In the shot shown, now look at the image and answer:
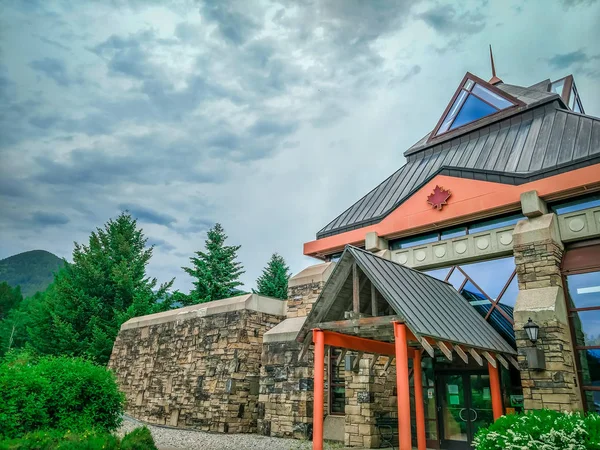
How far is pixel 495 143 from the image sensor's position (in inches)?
504

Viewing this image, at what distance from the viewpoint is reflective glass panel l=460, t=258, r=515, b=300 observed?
1047 cm

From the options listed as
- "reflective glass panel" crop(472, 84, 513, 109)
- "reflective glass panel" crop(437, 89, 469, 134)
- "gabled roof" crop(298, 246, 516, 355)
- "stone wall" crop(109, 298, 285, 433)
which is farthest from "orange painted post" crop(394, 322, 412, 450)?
"reflective glass panel" crop(437, 89, 469, 134)

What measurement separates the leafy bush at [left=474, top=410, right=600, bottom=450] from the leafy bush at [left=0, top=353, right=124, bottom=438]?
711cm

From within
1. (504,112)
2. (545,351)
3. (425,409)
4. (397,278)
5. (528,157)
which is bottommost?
(425,409)

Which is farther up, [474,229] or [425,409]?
[474,229]

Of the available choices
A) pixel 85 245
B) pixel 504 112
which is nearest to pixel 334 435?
pixel 504 112

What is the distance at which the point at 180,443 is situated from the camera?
11133mm

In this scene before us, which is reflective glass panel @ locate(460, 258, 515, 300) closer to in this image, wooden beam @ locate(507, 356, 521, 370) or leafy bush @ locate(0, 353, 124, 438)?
wooden beam @ locate(507, 356, 521, 370)

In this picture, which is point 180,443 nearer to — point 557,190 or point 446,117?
point 557,190

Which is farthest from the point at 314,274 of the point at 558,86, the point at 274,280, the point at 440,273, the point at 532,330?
the point at 274,280

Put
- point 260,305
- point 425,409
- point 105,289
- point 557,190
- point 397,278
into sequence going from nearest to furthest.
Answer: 1. point 397,278
2. point 557,190
3. point 425,409
4. point 260,305
5. point 105,289

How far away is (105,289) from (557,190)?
25607 mm

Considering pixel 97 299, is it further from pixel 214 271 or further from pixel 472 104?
pixel 472 104

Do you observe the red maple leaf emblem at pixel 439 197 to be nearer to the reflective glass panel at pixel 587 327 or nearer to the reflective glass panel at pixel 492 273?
the reflective glass panel at pixel 492 273
